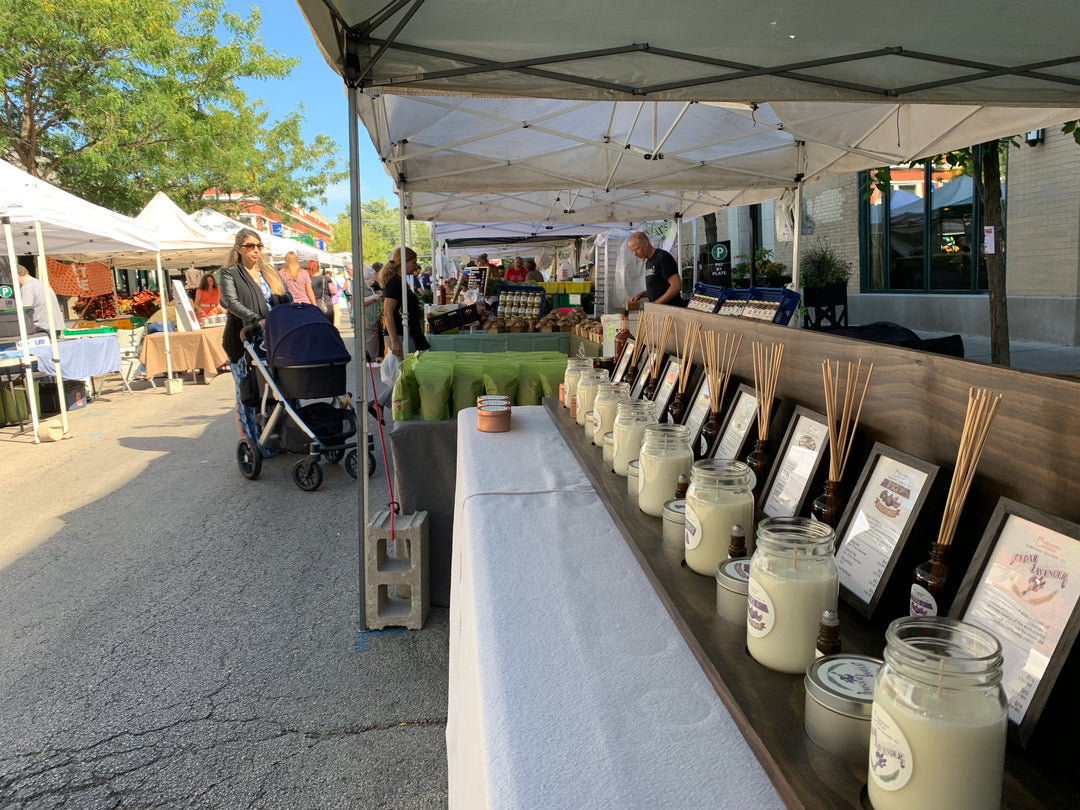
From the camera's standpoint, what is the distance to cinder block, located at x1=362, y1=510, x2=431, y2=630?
11.2 feet

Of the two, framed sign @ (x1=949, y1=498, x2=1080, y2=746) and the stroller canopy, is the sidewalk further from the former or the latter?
framed sign @ (x1=949, y1=498, x2=1080, y2=746)

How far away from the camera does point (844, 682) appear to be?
3.12ft

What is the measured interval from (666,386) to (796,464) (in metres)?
1.05

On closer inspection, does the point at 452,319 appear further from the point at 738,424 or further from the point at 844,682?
the point at 844,682

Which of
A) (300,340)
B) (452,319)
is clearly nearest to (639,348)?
(300,340)

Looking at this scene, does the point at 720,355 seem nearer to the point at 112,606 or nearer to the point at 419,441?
the point at 419,441

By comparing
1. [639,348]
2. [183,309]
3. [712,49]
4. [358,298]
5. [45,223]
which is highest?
[45,223]

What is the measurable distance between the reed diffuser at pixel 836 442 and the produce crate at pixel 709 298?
2.33m

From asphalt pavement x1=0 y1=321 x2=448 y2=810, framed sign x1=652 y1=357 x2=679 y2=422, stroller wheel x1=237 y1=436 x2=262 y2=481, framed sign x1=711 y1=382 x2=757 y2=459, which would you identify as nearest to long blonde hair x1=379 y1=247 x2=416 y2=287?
stroller wheel x1=237 y1=436 x2=262 y2=481

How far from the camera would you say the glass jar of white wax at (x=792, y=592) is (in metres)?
1.07

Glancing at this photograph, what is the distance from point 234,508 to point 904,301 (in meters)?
12.0

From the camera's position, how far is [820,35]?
2807 mm

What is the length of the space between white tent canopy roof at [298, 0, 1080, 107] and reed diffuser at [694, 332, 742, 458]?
4.28 feet

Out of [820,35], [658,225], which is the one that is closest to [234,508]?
[820,35]
